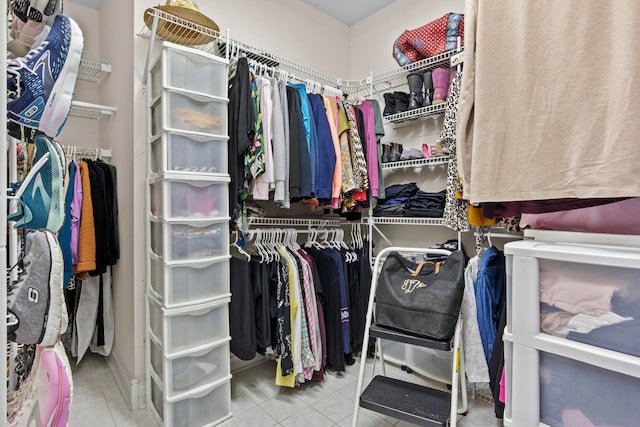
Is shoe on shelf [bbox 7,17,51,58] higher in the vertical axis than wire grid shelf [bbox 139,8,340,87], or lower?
lower

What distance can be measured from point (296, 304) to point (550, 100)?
161cm

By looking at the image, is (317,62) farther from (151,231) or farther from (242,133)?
(151,231)

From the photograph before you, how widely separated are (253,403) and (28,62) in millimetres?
1907

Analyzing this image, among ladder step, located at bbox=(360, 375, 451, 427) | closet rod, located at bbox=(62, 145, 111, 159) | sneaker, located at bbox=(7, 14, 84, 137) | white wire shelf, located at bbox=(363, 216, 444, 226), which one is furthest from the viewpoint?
closet rod, located at bbox=(62, 145, 111, 159)

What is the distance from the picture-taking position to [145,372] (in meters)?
1.87

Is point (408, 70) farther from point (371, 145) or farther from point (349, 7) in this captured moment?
point (349, 7)

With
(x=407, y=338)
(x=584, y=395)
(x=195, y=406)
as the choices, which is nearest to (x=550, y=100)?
(x=584, y=395)

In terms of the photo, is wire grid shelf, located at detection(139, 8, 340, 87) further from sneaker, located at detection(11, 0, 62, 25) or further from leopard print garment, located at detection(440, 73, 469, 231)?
leopard print garment, located at detection(440, 73, 469, 231)

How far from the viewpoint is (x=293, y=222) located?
248 cm

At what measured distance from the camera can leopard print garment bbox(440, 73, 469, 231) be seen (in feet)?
6.21

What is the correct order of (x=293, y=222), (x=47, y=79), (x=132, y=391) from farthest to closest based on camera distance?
(x=293, y=222) < (x=132, y=391) < (x=47, y=79)

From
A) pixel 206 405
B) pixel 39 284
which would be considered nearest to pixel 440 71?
pixel 39 284

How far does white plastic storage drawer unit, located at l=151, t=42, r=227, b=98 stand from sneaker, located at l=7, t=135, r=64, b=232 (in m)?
0.84

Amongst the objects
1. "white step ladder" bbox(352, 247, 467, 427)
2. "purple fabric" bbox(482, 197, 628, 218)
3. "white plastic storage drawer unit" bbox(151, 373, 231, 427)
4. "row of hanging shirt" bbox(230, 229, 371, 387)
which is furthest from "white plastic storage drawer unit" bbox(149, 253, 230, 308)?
A: "purple fabric" bbox(482, 197, 628, 218)
